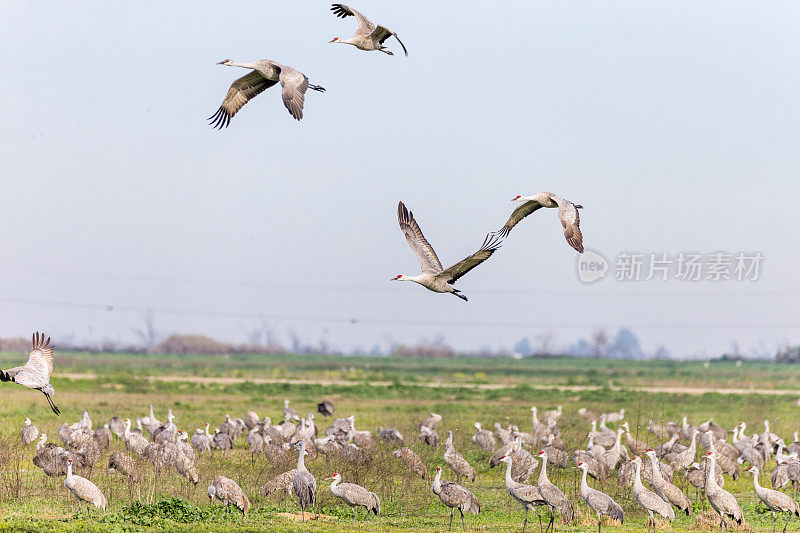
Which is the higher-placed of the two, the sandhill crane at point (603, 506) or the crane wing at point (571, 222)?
the crane wing at point (571, 222)

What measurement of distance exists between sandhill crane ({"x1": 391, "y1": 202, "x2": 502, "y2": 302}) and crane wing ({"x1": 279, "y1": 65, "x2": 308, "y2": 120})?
2446 millimetres

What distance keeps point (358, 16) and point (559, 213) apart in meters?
4.53

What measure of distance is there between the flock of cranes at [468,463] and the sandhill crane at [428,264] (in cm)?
341

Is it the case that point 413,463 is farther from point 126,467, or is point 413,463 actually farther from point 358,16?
point 358,16

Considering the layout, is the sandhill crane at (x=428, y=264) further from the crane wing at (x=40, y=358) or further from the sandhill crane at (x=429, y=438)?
the sandhill crane at (x=429, y=438)

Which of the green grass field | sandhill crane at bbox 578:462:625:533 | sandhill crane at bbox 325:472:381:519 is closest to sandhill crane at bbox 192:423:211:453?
the green grass field

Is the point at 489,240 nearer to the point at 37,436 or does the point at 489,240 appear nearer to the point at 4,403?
the point at 37,436

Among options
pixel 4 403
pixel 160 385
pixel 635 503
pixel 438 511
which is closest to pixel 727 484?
pixel 635 503

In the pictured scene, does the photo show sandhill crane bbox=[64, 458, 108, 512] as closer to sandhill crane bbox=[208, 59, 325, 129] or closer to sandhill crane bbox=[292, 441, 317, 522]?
sandhill crane bbox=[292, 441, 317, 522]

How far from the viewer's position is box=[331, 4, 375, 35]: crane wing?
16469 millimetres

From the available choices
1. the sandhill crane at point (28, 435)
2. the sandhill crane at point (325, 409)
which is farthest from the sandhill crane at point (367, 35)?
the sandhill crane at point (325, 409)

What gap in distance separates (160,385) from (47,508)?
31523 mm

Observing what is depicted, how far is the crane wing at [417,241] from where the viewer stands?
51.4 ft

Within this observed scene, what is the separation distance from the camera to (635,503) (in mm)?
18453
